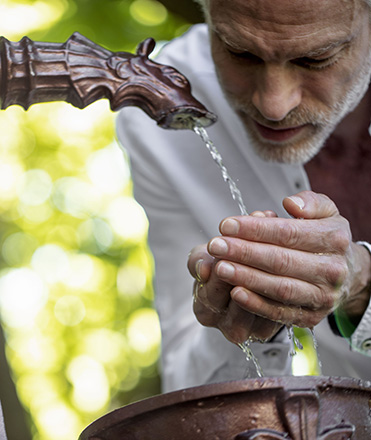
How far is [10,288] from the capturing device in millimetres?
4746

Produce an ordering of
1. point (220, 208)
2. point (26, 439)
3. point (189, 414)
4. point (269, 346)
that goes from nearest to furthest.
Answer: point (189, 414) < point (269, 346) < point (220, 208) < point (26, 439)

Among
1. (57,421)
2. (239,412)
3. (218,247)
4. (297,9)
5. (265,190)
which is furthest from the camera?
(57,421)

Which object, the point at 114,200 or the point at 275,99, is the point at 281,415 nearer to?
the point at 275,99

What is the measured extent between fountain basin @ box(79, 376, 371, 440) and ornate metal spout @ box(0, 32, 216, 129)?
587 millimetres

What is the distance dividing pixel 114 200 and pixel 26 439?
2.50 m

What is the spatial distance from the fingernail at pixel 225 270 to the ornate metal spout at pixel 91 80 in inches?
12.0

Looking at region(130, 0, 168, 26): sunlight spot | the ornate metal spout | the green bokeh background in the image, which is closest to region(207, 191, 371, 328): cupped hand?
the ornate metal spout

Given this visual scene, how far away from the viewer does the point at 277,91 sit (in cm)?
147

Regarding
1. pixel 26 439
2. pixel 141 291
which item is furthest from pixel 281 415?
pixel 141 291

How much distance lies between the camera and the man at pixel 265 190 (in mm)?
1180

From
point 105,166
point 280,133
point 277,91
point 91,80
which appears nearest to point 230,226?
point 91,80

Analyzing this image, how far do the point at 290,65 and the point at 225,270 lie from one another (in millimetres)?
554

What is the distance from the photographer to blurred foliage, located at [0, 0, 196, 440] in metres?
4.68

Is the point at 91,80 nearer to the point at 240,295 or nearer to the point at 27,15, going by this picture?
the point at 240,295
